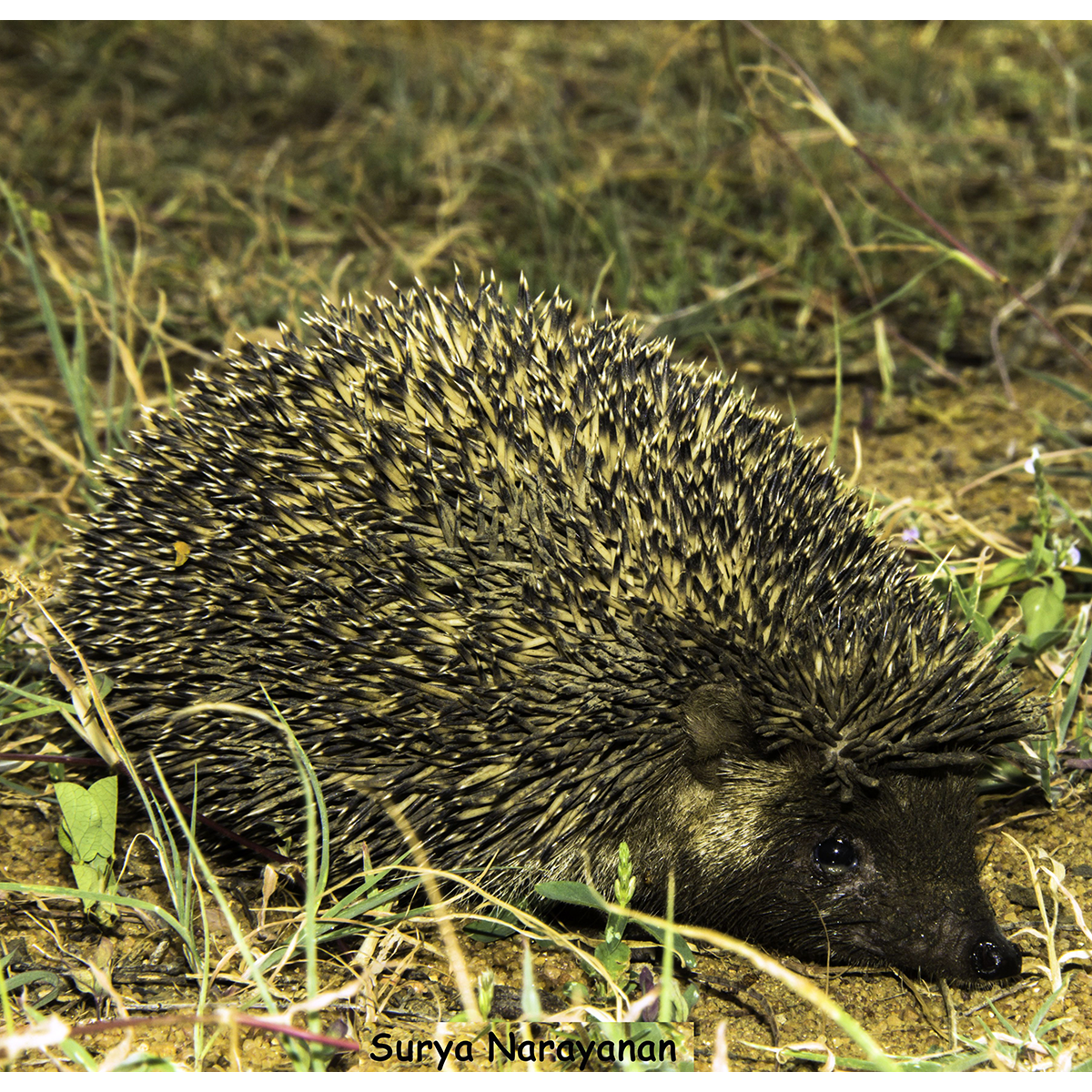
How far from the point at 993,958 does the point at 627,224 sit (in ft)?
16.9

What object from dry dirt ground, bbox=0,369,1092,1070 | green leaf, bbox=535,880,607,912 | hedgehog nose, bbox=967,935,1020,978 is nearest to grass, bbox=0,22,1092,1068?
dry dirt ground, bbox=0,369,1092,1070

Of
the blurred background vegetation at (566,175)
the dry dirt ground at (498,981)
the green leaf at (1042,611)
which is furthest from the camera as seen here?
the blurred background vegetation at (566,175)

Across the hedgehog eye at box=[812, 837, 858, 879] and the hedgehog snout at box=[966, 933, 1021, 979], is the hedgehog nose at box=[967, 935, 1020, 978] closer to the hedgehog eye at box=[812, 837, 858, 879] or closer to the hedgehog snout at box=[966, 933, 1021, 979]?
the hedgehog snout at box=[966, 933, 1021, 979]

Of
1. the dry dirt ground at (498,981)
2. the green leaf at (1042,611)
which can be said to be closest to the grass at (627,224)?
the green leaf at (1042,611)

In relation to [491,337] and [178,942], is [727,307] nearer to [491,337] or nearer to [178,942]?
[491,337]

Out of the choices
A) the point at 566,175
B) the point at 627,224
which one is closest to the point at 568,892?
the point at 627,224

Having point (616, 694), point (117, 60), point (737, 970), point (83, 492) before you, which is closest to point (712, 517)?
point (616, 694)

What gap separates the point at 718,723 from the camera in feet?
12.5

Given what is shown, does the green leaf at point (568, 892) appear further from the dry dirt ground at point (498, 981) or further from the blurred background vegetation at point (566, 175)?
the blurred background vegetation at point (566, 175)

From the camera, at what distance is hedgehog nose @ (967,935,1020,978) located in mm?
3619

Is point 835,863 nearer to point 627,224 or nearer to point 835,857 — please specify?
point 835,857

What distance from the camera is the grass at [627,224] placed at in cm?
560

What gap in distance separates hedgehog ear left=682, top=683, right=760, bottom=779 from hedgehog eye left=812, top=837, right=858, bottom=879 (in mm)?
351

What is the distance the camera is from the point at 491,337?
14.2ft
